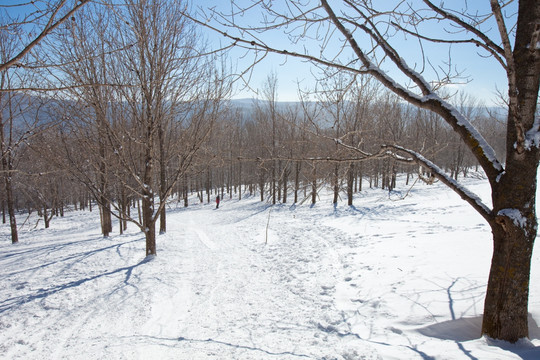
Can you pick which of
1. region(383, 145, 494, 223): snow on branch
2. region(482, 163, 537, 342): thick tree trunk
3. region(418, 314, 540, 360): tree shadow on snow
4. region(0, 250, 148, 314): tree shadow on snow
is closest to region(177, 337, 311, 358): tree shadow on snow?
region(418, 314, 540, 360): tree shadow on snow

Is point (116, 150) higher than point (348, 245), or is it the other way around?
point (116, 150)

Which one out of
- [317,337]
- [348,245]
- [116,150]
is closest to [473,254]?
[348,245]

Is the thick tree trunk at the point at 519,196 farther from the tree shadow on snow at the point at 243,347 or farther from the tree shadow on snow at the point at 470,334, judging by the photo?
the tree shadow on snow at the point at 243,347

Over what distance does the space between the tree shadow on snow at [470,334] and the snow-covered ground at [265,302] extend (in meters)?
0.01

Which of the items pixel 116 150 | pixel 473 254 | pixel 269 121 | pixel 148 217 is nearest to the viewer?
pixel 473 254

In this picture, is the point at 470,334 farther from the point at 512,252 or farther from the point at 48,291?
the point at 48,291

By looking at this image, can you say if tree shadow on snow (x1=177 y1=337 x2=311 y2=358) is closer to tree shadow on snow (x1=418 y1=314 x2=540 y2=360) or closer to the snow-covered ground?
the snow-covered ground

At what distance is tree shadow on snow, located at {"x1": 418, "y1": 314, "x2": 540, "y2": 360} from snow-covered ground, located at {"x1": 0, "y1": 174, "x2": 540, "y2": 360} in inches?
0.4

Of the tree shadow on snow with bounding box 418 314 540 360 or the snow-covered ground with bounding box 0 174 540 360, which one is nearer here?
the tree shadow on snow with bounding box 418 314 540 360

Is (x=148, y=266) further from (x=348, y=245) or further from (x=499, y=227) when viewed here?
(x=499, y=227)

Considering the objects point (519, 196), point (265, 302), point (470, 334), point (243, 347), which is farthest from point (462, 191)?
point (265, 302)

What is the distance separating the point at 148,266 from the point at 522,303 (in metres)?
6.61

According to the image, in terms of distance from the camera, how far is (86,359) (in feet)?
10.7

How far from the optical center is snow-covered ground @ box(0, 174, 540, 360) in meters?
3.27
